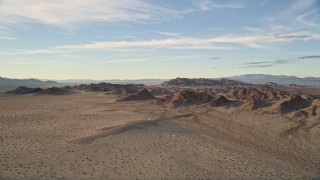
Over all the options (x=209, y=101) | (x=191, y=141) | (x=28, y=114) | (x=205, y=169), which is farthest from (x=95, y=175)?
(x=209, y=101)

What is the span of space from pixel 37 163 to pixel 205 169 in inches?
315

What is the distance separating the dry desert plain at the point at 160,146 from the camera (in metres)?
16.9

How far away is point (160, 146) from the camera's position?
861 inches

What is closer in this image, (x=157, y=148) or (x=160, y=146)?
(x=157, y=148)

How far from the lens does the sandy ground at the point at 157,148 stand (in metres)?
16.9

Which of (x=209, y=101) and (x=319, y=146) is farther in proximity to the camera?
(x=209, y=101)

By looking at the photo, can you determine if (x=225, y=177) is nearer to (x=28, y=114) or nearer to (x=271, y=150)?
(x=271, y=150)

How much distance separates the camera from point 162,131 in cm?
2683

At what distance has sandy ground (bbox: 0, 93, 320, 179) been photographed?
16875 millimetres

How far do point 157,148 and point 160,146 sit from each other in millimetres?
560

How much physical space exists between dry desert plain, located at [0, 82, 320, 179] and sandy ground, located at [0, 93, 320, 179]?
0.13 ft

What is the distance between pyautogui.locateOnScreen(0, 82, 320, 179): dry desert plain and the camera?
16.9 metres

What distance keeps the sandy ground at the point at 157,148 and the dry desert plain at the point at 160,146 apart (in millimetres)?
41

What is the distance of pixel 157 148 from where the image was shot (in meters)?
21.3
